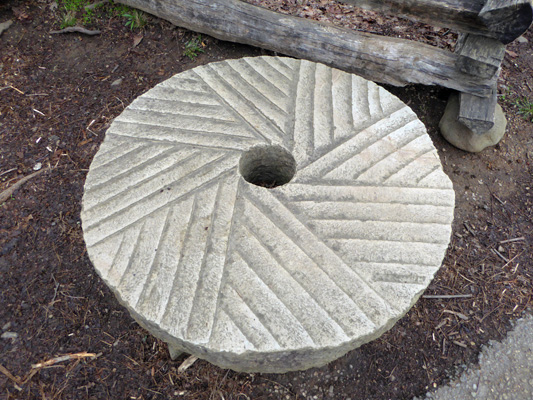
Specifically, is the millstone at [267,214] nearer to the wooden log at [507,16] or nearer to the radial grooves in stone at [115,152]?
the radial grooves in stone at [115,152]

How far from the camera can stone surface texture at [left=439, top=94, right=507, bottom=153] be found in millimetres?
3252

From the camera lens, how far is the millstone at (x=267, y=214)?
1.70 metres

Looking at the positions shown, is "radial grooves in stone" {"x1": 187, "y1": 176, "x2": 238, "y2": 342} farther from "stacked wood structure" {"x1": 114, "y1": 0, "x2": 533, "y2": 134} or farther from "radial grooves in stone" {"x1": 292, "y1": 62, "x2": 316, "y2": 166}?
"stacked wood structure" {"x1": 114, "y1": 0, "x2": 533, "y2": 134}

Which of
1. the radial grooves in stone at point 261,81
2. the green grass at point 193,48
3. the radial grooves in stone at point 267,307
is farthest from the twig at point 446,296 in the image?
the green grass at point 193,48

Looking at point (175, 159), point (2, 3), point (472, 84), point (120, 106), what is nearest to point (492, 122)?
point (472, 84)

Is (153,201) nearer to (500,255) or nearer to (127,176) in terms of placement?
(127,176)

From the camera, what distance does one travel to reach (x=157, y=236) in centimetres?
188

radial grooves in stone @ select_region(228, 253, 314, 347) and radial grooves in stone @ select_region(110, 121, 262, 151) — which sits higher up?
radial grooves in stone @ select_region(110, 121, 262, 151)

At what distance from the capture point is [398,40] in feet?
10.5

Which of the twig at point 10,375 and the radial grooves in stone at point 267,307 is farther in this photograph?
the twig at point 10,375

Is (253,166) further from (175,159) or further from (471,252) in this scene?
(471,252)

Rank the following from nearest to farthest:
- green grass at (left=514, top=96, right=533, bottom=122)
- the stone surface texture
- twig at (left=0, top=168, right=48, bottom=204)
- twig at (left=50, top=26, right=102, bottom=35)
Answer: twig at (left=0, top=168, right=48, bottom=204)
the stone surface texture
green grass at (left=514, top=96, right=533, bottom=122)
twig at (left=50, top=26, right=102, bottom=35)

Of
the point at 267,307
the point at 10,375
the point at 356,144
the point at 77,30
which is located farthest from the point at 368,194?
the point at 77,30

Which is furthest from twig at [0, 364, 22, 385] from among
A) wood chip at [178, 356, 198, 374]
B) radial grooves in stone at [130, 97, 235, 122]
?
radial grooves in stone at [130, 97, 235, 122]
